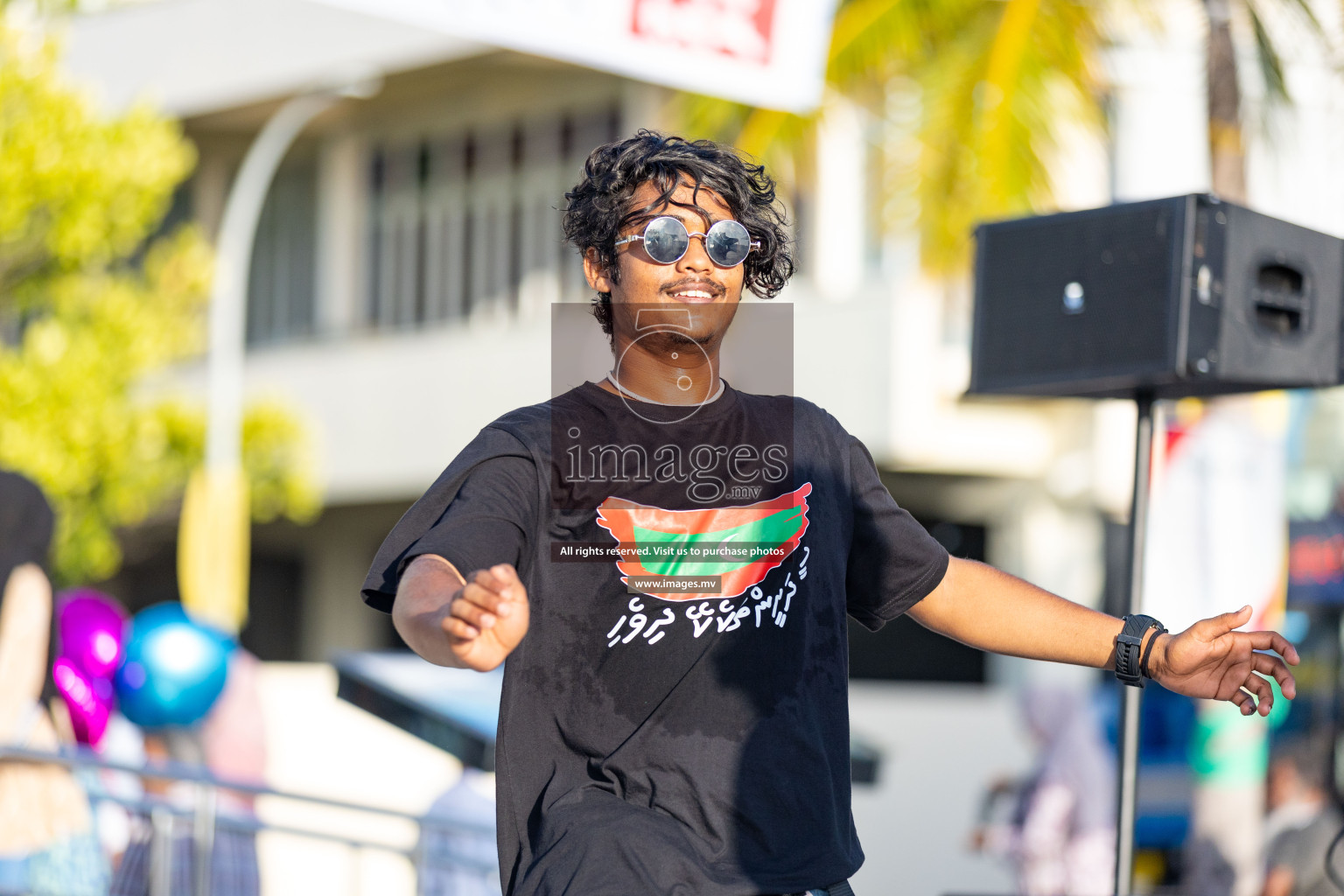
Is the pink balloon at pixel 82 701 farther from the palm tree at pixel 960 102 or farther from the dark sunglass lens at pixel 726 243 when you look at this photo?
the dark sunglass lens at pixel 726 243

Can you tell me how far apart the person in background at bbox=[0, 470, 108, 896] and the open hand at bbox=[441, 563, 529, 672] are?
3.21 metres

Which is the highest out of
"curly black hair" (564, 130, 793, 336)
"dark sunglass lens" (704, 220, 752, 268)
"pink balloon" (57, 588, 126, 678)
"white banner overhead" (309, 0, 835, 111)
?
"white banner overhead" (309, 0, 835, 111)

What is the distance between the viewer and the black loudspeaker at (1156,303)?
14.2 ft

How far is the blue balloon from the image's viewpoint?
23.2ft

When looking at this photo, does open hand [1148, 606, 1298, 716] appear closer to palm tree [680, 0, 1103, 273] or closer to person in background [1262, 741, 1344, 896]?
person in background [1262, 741, 1344, 896]

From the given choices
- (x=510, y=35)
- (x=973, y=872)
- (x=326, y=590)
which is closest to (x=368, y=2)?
(x=510, y=35)

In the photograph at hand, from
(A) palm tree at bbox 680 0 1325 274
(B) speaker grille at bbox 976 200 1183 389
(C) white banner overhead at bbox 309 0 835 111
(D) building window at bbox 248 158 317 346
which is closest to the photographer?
(B) speaker grille at bbox 976 200 1183 389

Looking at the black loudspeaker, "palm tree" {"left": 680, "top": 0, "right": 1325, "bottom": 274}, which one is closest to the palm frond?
"palm tree" {"left": 680, "top": 0, "right": 1325, "bottom": 274}

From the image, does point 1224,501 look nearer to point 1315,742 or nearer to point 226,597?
point 1315,742

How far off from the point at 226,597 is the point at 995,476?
22.4 feet

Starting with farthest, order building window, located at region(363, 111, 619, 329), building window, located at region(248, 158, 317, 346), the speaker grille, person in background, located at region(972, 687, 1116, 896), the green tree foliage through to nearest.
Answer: building window, located at region(248, 158, 317, 346) < building window, located at region(363, 111, 619, 329) < the green tree foliage < person in background, located at region(972, 687, 1116, 896) < the speaker grille

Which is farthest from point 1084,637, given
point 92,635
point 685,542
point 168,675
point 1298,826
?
→ point 92,635

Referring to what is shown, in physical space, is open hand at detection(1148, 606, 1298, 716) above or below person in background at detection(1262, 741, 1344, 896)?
above

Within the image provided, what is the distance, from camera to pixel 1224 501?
6.32 metres
